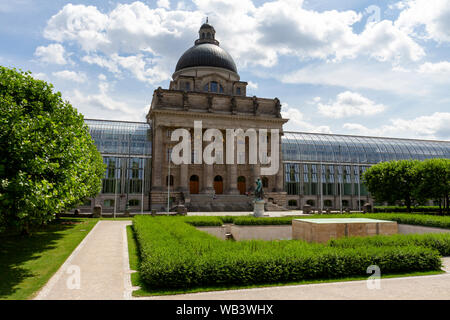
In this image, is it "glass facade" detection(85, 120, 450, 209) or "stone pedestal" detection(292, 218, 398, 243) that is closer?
"stone pedestal" detection(292, 218, 398, 243)

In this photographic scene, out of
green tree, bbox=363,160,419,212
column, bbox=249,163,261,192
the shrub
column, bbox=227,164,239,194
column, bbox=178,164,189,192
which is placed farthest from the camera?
column, bbox=249,163,261,192

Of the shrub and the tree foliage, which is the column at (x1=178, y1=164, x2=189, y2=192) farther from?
the tree foliage

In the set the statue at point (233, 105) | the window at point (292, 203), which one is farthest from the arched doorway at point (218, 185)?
the window at point (292, 203)

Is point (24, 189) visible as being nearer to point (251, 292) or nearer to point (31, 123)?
point (31, 123)

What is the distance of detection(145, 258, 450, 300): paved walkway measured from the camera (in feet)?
33.8

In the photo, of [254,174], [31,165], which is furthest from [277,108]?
[31,165]

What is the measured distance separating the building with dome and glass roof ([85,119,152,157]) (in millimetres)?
189

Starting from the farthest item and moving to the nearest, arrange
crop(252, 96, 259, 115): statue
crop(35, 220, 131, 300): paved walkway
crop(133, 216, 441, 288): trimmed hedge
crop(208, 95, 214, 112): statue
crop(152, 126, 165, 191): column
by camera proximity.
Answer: crop(252, 96, 259, 115): statue
crop(208, 95, 214, 112): statue
crop(152, 126, 165, 191): column
crop(133, 216, 441, 288): trimmed hedge
crop(35, 220, 131, 300): paved walkway

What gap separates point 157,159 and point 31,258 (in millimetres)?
40982

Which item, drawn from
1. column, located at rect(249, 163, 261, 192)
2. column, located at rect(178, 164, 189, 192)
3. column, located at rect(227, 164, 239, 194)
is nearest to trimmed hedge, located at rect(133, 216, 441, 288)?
column, located at rect(178, 164, 189, 192)

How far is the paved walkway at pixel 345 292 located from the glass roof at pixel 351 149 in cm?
6125

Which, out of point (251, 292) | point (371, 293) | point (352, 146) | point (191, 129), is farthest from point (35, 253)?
point (352, 146)

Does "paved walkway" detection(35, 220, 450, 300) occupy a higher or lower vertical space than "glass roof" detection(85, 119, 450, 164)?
lower
